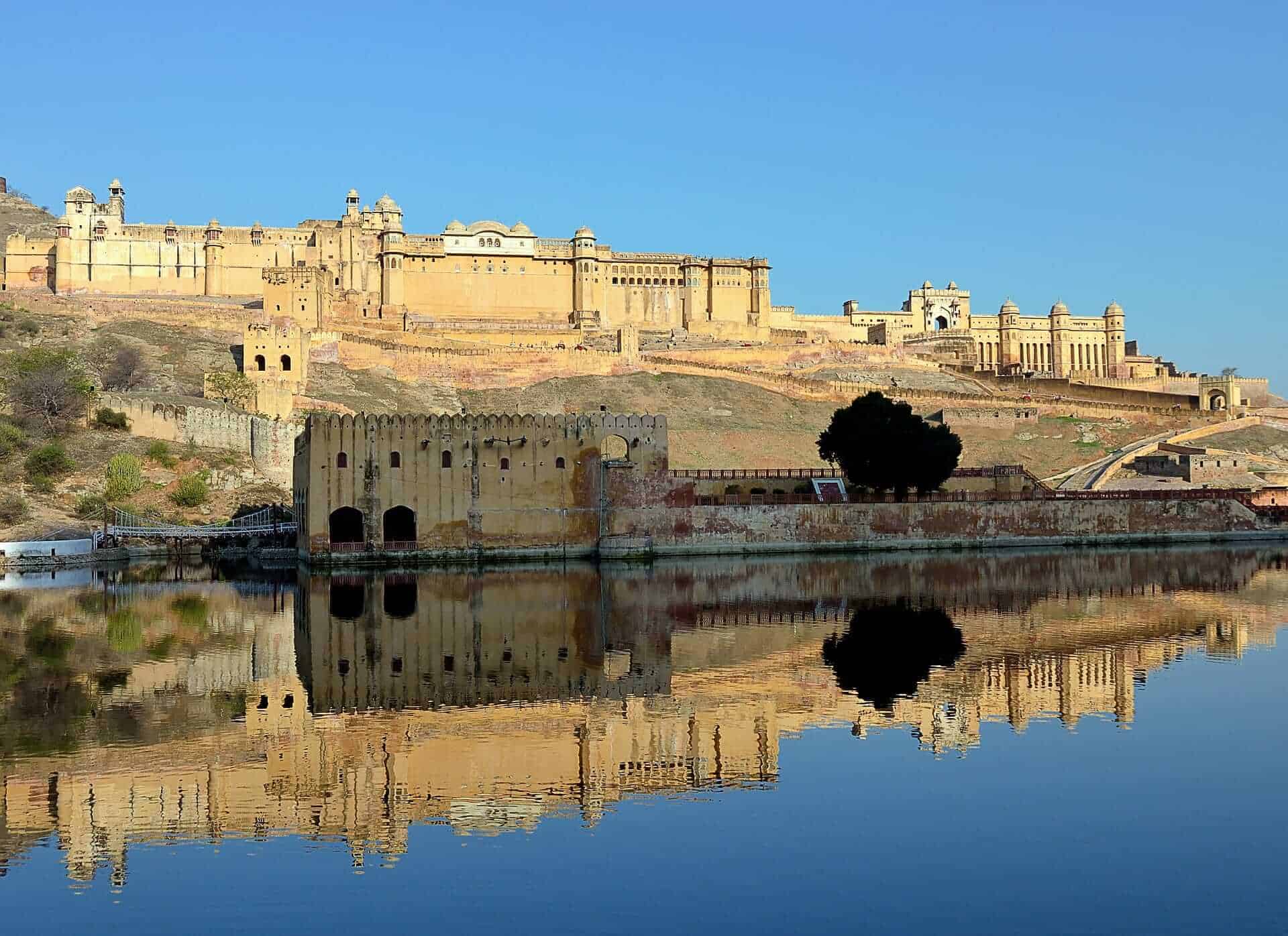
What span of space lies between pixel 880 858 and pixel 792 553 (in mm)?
31040

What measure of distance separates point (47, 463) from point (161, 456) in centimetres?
414

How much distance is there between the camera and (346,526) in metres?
41.2

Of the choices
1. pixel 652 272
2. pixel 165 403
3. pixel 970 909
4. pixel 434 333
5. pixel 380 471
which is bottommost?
pixel 970 909

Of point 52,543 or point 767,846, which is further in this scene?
point 52,543

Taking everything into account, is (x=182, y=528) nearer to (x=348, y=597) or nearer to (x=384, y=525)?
(x=384, y=525)

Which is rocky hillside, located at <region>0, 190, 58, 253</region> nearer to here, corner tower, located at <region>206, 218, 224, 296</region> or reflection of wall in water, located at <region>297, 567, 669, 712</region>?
corner tower, located at <region>206, 218, 224, 296</region>

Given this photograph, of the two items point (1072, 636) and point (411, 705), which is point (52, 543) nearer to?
point (411, 705)

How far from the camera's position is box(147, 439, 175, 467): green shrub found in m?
51.9

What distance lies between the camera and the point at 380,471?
39.8 m

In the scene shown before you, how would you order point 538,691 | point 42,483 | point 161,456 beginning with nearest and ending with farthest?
point 538,691 → point 42,483 → point 161,456

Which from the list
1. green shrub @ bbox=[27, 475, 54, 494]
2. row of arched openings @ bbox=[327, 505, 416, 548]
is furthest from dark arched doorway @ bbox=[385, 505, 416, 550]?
green shrub @ bbox=[27, 475, 54, 494]

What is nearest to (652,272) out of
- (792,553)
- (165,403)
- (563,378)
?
(563,378)

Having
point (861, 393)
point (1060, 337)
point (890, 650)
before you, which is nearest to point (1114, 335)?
point (1060, 337)

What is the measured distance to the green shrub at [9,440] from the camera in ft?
164
